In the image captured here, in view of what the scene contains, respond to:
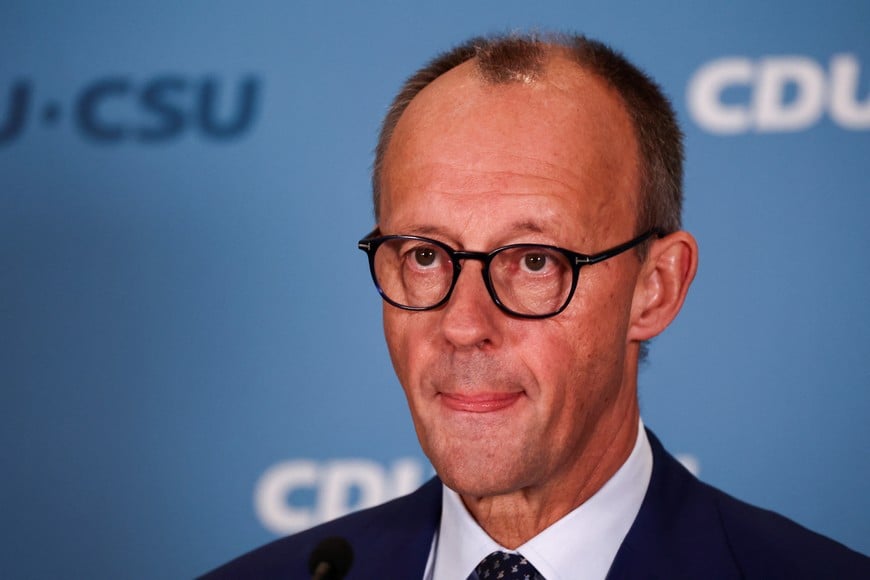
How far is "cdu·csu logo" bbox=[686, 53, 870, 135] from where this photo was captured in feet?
8.34

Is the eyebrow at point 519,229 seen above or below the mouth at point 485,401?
above

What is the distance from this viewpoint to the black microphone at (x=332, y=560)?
1625 millimetres

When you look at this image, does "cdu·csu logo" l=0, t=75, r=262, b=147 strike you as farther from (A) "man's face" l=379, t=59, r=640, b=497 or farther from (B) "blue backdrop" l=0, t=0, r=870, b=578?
(A) "man's face" l=379, t=59, r=640, b=497

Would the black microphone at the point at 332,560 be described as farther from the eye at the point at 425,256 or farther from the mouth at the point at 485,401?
the eye at the point at 425,256

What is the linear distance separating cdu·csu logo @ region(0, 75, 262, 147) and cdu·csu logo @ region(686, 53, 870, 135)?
1079 millimetres

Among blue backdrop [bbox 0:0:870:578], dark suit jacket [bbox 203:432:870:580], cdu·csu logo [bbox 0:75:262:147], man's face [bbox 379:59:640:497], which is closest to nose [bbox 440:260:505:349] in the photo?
man's face [bbox 379:59:640:497]

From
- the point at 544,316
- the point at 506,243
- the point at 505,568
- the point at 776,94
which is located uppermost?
the point at 776,94

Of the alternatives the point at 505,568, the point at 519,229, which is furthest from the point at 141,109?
the point at 505,568

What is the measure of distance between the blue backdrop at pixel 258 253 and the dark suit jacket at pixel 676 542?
2.47 feet

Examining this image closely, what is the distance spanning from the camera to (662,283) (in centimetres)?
184

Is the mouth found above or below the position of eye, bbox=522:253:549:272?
below

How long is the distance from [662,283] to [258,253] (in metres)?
1.28

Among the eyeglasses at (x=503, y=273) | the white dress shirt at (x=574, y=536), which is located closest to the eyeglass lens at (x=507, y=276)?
the eyeglasses at (x=503, y=273)

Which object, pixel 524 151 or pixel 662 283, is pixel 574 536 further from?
pixel 524 151
